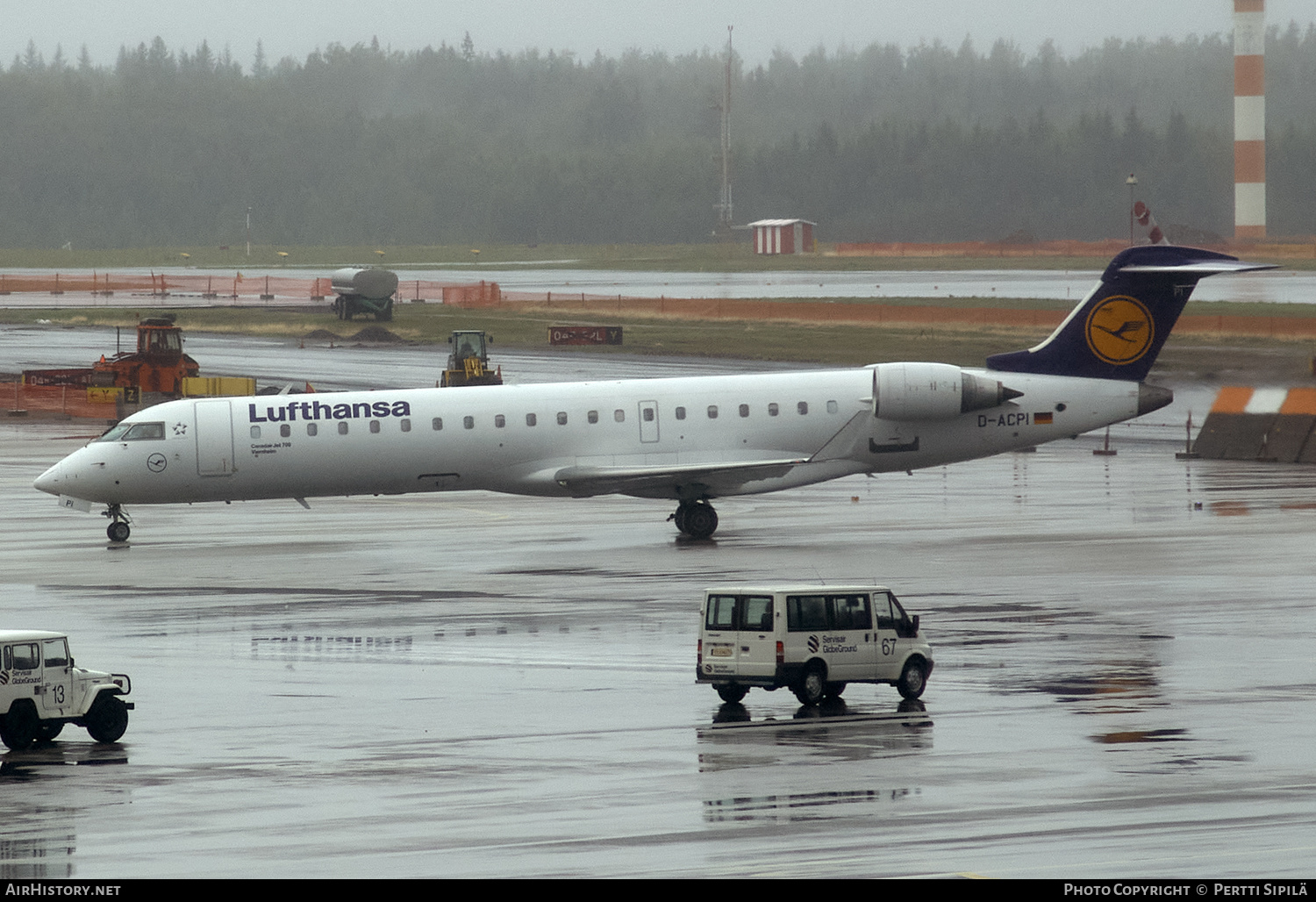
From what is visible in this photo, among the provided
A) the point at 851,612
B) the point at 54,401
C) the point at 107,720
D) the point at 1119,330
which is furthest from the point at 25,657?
the point at 54,401

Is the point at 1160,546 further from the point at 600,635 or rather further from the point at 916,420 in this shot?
the point at 600,635

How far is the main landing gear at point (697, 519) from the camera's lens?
1625 inches

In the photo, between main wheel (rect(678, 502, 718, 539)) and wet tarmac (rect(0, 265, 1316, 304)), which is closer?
main wheel (rect(678, 502, 718, 539))

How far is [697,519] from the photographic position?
135 feet

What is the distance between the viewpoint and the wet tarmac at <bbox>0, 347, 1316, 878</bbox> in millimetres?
15719

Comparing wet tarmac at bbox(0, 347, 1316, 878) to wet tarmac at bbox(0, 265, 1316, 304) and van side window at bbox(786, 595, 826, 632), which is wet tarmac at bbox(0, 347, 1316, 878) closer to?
van side window at bbox(786, 595, 826, 632)

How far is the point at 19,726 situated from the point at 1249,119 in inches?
5325

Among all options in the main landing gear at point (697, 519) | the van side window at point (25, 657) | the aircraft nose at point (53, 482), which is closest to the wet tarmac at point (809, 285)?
the main landing gear at point (697, 519)

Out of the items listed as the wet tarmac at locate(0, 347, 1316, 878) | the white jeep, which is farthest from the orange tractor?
the white jeep

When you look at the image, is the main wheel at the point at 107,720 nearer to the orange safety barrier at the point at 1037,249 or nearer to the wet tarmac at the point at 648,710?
the wet tarmac at the point at 648,710

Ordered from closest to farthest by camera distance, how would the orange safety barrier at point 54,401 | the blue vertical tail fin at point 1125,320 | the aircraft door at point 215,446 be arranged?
the aircraft door at point 215,446, the blue vertical tail fin at point 1125,320, the orange safety barrier at point 54,401

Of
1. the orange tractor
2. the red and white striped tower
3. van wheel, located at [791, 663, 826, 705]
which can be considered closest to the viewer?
van wheel, located at [791, 663, 826, 705]

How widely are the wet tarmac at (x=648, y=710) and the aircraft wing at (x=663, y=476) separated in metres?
1.20

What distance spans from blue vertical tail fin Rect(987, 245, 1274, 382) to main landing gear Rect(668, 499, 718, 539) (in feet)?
24.2
